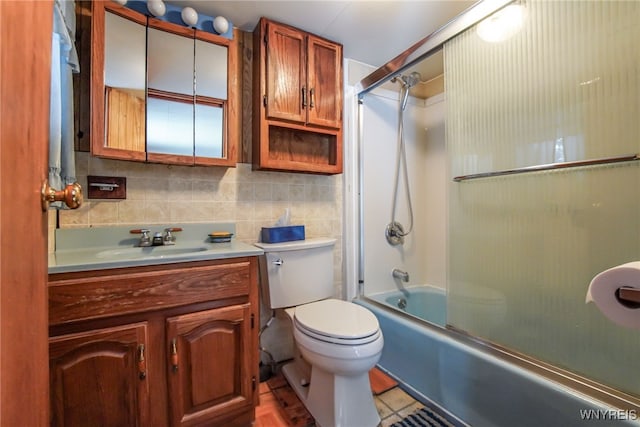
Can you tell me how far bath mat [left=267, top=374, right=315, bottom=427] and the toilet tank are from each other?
454 mm

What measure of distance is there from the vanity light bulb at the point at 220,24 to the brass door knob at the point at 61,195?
4.46 feet

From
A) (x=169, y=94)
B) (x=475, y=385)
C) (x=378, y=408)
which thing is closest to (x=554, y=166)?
(x=475, y=385)

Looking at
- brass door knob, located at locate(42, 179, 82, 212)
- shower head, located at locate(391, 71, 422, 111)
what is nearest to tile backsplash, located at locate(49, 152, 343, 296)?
shower head, located at locate(391, 71, 422, 111)

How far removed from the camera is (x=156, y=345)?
3.53 feet

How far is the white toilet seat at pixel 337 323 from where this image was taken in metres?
1.18

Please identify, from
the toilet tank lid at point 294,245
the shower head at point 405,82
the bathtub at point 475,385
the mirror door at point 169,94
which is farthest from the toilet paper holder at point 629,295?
the shower head at point 405,82

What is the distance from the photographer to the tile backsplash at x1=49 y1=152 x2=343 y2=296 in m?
1.36

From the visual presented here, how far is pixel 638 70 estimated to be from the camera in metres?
0.95

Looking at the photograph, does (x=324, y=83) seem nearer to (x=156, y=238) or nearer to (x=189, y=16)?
(x=189, y=16)

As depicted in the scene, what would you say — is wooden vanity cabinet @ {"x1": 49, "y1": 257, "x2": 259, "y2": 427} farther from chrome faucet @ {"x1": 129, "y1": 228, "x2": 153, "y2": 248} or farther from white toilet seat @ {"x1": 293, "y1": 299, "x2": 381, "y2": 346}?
chrome faucet @ {"x1": 129, "y1": 228, "x2": 153, "y2": 248}

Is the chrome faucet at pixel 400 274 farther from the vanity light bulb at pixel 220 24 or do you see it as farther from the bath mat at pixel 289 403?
the vanity light bulb at pixel 220 24

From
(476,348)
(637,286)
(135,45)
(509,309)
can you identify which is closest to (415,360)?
(476,348)

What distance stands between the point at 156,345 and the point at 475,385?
51.6 inches

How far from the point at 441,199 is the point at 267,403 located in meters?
1.82
